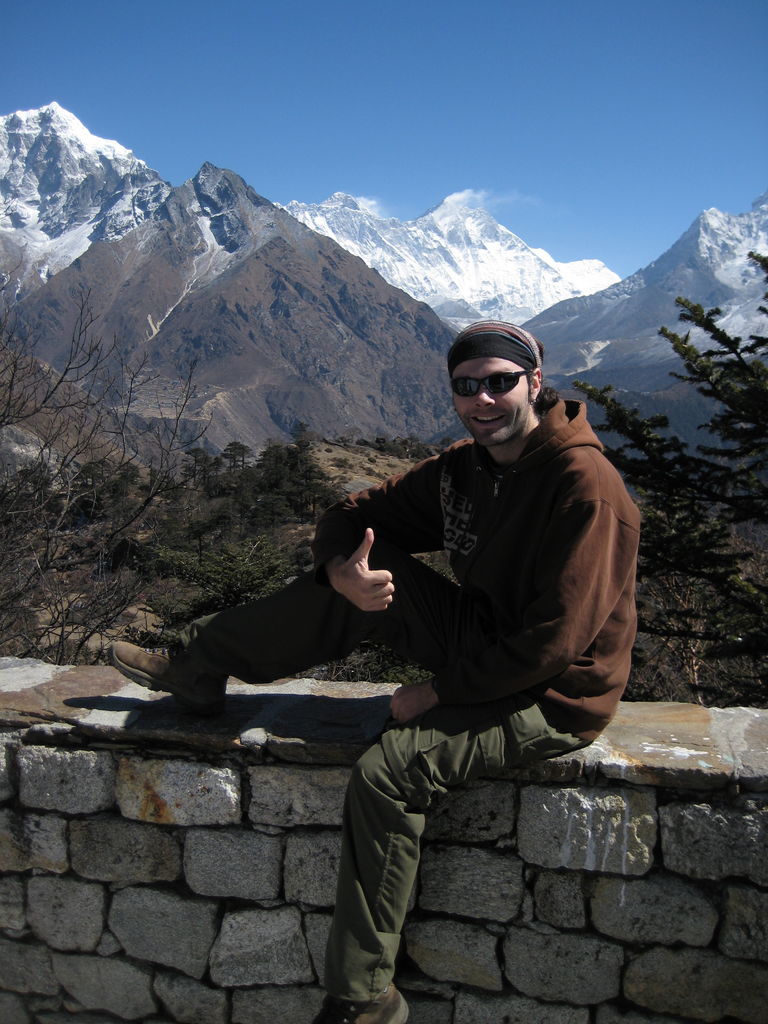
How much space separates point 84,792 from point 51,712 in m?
0.29

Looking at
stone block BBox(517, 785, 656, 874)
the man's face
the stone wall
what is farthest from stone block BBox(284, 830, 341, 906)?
the man's face

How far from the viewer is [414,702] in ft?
7.55

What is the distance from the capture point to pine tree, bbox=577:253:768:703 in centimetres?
721

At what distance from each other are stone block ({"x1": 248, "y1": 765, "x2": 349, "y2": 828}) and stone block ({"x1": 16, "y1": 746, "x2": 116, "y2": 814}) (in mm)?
505

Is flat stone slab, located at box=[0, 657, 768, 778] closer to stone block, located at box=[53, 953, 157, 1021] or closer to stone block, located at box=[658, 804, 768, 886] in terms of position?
stone block, located at box=[658, 804, 768, 886]

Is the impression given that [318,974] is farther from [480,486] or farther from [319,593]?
[480,486]

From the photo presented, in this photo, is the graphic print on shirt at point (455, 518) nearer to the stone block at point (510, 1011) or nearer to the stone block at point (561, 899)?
the stone block at point (561, 899)

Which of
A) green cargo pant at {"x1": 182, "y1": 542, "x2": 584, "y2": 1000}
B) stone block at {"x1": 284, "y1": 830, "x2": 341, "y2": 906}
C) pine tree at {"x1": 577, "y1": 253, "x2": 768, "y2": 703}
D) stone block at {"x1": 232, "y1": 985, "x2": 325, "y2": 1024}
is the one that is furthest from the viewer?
pine tree at {"x1": 577, "y1": 253, "x2": 768, "y2": 703}

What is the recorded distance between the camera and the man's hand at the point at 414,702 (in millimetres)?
2287

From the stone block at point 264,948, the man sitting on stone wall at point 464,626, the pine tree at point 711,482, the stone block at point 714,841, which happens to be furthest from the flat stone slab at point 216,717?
the pine tree at point 711,482

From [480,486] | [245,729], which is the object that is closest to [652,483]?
[480,486]


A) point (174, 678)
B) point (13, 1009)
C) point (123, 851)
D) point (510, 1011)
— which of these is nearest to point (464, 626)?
point (174, 678)

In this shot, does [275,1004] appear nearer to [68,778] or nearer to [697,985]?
[68,778]

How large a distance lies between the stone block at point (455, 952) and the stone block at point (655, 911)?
35 cm
